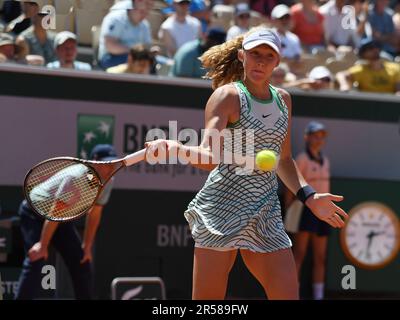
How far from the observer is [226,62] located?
5.46m

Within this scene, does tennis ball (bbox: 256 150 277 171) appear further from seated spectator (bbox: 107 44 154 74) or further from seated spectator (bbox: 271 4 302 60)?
seated spectator (bbox: 271 4 302 60)

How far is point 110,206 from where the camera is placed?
30.9ft

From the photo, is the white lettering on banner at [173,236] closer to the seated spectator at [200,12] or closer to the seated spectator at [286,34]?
the seated spectator at [200,12]

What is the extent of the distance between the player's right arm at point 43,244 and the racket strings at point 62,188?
298cm

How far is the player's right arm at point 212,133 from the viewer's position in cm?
468

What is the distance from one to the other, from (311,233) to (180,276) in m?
1.36

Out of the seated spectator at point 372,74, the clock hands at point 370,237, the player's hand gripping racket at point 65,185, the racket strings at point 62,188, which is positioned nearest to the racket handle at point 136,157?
the player's hand gripping racket at point 65,185

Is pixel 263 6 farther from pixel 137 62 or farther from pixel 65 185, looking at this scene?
pixel 65 185

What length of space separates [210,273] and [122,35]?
187 inches

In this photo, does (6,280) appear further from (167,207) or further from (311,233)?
(311,233)

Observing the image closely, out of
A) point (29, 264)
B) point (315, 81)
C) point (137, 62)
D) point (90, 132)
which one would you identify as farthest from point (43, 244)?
point (315, 81)

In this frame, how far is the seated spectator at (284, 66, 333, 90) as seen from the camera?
401 inches
